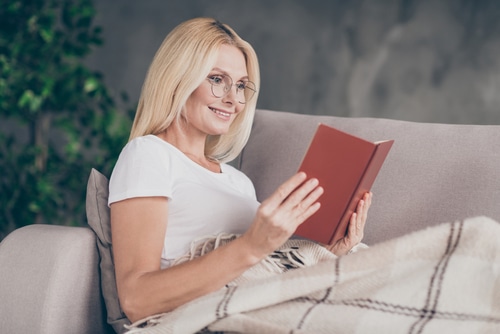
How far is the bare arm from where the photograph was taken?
3.75ft

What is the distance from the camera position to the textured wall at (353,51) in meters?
3.16

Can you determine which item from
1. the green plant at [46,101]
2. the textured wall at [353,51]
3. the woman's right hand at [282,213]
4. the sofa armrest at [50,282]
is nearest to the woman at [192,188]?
the woman's right hand at [282,213]

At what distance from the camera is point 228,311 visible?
43.3 inches

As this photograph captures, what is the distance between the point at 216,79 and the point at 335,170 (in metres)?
0.48

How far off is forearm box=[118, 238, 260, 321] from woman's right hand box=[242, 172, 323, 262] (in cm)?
3

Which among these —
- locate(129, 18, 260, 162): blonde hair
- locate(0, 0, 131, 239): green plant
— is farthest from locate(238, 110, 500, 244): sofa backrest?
locate(0, 0, 131, 239): green plant

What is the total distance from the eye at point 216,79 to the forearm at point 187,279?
479 mm

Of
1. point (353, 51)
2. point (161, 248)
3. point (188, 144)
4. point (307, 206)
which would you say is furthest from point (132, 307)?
point (353, 51)

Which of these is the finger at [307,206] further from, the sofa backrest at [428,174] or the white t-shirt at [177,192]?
the sofa backrest at [428,174]

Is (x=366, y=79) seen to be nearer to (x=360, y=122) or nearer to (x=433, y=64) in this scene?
(x=433, y=64)

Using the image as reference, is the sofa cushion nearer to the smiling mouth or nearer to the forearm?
the forearm

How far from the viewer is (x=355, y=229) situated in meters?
1.47

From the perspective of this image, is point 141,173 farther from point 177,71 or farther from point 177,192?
point 177,71

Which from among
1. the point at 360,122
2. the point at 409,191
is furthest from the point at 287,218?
the point at 360,122
